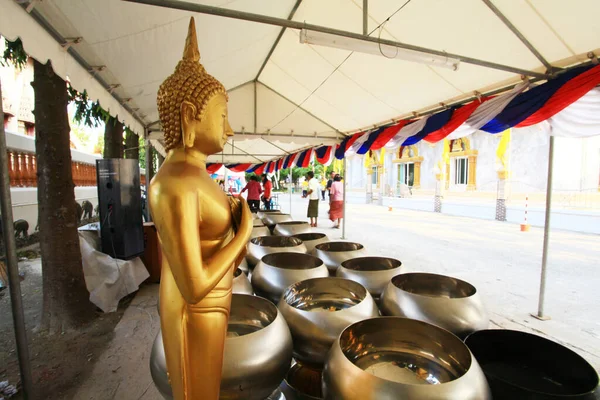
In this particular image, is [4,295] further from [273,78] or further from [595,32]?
[595,32]

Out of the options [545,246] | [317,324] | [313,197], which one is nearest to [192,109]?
[317,324]

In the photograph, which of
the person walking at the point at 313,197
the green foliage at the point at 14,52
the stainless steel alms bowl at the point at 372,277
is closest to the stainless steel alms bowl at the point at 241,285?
the stainless steel alms bowl at the point at 372,277

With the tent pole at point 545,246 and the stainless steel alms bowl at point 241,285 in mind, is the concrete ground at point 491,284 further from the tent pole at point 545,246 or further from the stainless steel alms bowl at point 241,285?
the stainless steel alms bowl at point 241,285

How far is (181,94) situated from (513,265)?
5.75 meters

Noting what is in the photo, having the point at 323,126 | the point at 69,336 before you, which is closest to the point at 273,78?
the point at 323,126

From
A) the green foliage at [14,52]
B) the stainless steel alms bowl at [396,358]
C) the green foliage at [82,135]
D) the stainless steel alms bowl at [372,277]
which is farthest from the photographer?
the green foliage at [82,135]

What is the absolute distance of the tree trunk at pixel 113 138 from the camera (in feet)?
17.3

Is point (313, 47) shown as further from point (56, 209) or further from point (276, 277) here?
point (56, 209)

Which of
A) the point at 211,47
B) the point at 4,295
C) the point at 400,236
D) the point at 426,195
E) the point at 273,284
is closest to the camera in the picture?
the point at 273,284

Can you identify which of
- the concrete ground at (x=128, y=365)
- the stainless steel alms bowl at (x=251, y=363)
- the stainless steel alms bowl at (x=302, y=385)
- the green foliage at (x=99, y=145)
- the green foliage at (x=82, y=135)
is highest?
the green foliage at (x=82, y=135)

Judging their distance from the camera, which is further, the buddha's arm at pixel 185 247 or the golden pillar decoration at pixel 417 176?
the golden pillar decoration at pixel 417 176

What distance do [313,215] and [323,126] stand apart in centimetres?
340

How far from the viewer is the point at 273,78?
5.05 m

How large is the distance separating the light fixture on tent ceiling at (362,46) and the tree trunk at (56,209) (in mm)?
2224
